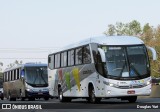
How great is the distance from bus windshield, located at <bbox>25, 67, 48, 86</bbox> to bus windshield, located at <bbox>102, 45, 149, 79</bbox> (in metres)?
16.7

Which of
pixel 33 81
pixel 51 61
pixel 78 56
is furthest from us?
pixel 33 81

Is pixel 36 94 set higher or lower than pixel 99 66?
lower

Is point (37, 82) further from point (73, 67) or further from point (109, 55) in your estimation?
point (109, 55)

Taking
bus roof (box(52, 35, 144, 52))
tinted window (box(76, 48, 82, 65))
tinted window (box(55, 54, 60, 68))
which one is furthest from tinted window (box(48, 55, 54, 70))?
bus roof (box(52, 35, 144, 52))

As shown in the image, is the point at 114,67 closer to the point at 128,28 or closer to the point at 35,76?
the point at 35,76

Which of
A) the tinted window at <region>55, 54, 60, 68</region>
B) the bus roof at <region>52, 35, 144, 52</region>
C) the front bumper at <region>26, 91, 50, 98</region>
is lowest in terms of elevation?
the front bumper at <region>26, 91, 50, 98</region>

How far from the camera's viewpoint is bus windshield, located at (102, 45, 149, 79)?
24.0 metres

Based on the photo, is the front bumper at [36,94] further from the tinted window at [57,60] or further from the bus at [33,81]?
the tinted window at [57,60]

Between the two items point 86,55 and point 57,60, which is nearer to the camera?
A: point 86,55

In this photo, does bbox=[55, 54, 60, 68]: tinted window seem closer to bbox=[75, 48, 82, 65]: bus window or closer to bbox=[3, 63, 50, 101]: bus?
bbox=[75, 48, 82, 65]: bus window

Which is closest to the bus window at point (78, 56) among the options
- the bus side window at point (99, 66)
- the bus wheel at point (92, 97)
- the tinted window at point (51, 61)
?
the bus wheel at point (92, 97)

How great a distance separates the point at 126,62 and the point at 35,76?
17406 millimetres

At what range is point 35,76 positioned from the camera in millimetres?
40562

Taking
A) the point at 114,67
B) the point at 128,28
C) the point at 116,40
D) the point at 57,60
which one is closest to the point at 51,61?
the point at 57,60
